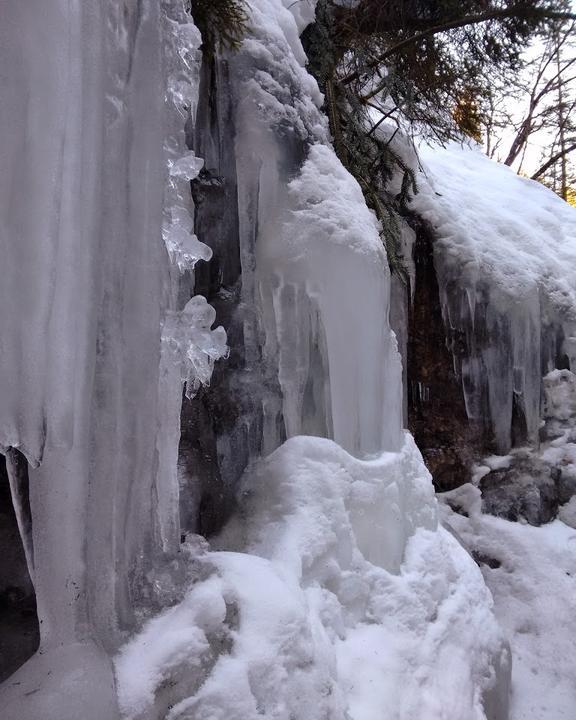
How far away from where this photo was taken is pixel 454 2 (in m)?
3.31

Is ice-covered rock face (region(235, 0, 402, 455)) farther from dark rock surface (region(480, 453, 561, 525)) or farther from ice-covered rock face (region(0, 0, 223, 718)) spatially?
dark rock surface (region(480, 453, 561, 525))

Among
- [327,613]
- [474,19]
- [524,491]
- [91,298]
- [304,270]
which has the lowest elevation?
[524,491]

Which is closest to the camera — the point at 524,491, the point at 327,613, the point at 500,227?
the point at 327,613

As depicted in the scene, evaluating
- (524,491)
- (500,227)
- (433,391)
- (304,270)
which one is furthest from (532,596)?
(500,227)

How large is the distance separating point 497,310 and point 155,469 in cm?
375

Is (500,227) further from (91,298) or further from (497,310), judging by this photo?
(91,298)

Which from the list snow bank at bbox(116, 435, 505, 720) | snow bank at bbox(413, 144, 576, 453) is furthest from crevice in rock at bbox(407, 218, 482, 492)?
snow bank at bbox(116, 435, 505, 720)

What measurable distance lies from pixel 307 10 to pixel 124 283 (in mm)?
2759

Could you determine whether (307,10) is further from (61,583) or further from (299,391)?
(61,583)

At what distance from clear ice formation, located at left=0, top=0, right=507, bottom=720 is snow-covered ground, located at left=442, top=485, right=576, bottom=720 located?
804mm

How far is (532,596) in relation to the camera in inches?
145

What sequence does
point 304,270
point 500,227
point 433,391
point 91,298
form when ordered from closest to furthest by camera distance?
point 91,298 < point 304,270 < point 433,391 < point 500,227

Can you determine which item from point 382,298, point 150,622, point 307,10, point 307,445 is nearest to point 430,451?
point 382,298

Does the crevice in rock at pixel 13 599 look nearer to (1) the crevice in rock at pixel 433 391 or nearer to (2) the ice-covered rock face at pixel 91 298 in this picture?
(2) the ice-covered rock face at pixel 91 298
